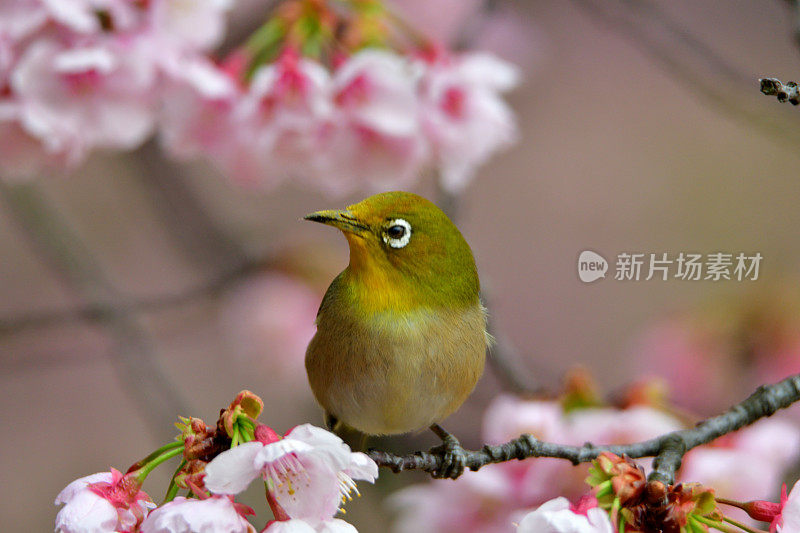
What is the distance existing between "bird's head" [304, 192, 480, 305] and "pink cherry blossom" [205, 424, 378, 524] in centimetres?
14

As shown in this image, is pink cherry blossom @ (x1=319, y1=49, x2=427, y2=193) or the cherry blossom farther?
the cherry blossom

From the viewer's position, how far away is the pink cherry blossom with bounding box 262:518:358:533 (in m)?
0.53

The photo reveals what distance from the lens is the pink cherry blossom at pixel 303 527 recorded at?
1.74 ft

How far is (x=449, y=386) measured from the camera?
0.69 metres

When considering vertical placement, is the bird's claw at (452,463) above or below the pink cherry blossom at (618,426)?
below

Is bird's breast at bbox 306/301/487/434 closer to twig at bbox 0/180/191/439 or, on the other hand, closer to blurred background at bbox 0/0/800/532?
twig at bbox 0/180/191/439

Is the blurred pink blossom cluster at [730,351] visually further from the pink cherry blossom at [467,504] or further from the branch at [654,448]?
the branch at [654,448]

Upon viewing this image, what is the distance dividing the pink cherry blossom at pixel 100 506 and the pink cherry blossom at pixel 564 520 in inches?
10.2

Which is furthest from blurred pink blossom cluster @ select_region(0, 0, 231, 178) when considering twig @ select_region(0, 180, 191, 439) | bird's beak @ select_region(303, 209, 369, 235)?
bird's beak @ select_region(303, 209, 369, 235)

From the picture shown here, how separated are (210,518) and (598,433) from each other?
63 centimetres

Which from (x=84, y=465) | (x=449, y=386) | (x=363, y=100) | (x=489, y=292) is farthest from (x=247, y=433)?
(x=84, y=465)

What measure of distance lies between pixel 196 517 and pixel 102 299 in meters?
1.22

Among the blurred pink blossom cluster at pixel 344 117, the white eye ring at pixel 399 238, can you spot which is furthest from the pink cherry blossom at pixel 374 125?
the white eye ring at pixel 399 238

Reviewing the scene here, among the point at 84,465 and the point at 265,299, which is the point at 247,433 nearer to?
the point at 265,299
